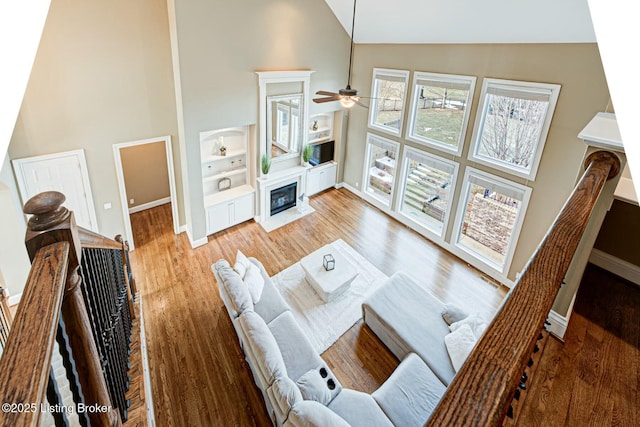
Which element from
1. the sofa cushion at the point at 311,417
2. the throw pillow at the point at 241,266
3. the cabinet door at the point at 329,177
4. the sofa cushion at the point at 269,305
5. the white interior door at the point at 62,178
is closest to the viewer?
the sofa cushion at the point at 311,417

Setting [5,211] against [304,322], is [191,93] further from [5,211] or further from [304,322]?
[304,322]

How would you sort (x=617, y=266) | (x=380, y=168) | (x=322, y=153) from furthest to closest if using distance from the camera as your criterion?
1. (x=322, y=153)
2. (x=380, y=168)
3. (x=617, y=266)

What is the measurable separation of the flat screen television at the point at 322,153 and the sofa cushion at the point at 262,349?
5272 millimetres

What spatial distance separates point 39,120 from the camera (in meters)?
4.57

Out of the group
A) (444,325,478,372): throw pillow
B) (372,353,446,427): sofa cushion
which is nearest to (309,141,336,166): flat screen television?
(444,325,478,372): throw pillow

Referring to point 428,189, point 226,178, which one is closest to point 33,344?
point 226,178

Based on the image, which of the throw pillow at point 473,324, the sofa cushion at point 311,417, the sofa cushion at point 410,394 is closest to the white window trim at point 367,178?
the throw pillow at point 473,324

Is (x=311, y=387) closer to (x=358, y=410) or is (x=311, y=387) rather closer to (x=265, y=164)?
(x=358, y=410)

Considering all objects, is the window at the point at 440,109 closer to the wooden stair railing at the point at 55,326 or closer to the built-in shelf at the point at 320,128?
the built-in shelf at the point at 320,128

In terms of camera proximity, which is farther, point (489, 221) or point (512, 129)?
point (489, 221)

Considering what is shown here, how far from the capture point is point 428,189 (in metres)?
6.92

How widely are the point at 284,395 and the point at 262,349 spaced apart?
1.89 feet

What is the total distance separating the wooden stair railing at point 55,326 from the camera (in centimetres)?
64

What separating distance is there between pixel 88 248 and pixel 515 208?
6.03m
